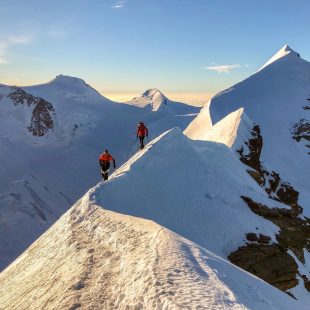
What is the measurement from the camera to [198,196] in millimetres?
21172

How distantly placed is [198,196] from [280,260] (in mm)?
5373

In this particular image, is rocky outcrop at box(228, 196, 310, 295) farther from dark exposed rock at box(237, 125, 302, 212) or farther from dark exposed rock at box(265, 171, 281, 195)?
dark exposed rock at box(265, 171, 281, 195)

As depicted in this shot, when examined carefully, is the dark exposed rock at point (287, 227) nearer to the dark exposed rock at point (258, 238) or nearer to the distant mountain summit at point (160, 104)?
the dark exposed rock at point (258, 238)

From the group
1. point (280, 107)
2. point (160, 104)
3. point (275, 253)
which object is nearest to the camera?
point (275, 253)

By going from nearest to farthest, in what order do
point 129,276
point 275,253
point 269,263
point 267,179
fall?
point 129,276 → point 269,263 → point 275,253 → point 267,179

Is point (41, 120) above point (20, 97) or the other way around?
the other way around

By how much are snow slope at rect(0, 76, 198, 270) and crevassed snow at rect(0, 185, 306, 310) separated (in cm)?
4513

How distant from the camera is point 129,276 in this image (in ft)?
32.4

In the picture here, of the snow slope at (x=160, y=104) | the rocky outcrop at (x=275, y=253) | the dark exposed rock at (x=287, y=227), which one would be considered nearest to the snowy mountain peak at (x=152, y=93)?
the snow slope at (x=160, y=104)

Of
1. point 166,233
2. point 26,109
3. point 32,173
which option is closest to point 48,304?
point 166,233

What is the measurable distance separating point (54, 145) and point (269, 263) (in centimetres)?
9949

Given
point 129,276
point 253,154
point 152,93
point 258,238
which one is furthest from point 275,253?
point 152,93

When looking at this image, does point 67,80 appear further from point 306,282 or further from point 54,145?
point 306,282

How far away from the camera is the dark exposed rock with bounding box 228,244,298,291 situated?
18906mm
